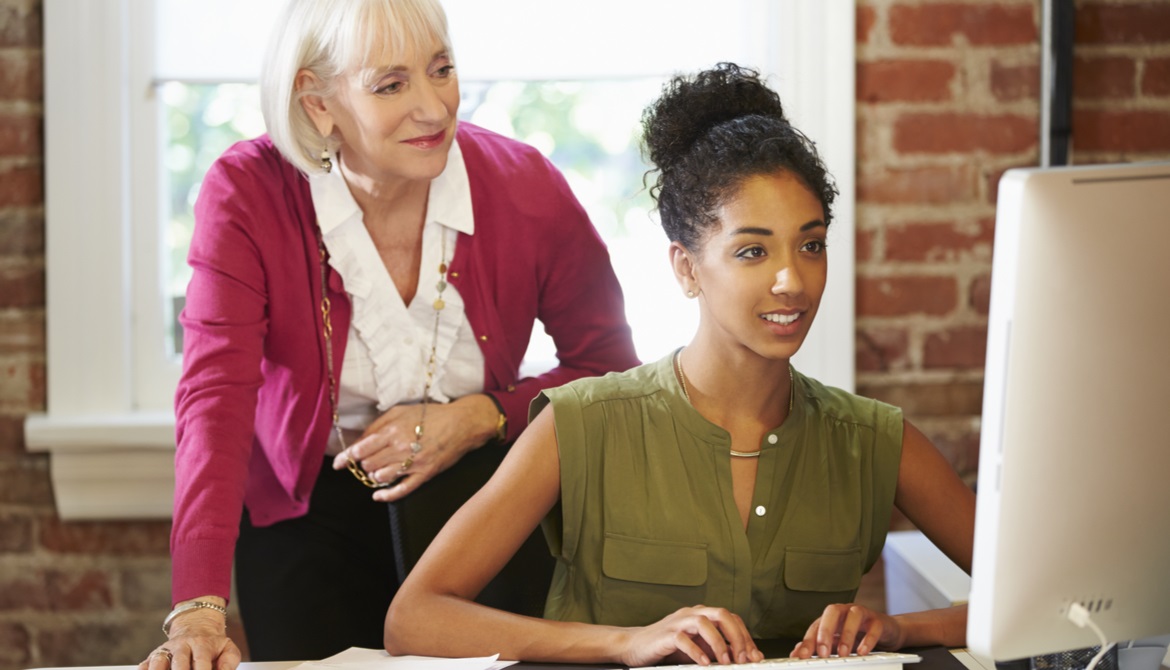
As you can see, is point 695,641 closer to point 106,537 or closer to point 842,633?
point 842,633

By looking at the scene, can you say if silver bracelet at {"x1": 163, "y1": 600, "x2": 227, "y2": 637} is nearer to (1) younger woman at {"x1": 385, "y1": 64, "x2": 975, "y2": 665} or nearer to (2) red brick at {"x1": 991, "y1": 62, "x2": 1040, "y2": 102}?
(1) younger woman at {"x1": 385, "y1": 64, "x2": 975, "y2": 665}

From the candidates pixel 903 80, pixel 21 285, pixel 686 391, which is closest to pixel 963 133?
pixel 903 80

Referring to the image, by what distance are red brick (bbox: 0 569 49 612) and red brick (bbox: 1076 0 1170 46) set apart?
1.91 metres

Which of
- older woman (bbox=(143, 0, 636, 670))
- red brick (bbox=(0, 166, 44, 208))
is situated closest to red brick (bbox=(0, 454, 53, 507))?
red brick (bbox=(0, 166, 44, 208))

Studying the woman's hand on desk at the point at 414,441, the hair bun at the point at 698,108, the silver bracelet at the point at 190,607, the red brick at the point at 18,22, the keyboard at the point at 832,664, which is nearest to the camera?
the keyboard at the point at 832,664

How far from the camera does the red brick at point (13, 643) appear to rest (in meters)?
2.01

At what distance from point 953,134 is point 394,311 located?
0.97 meters

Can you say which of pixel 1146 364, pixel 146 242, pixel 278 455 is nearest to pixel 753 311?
pixel 1146 364

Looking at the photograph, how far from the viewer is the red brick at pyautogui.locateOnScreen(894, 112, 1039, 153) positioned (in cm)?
192

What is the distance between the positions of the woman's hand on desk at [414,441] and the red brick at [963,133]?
2.84 feet

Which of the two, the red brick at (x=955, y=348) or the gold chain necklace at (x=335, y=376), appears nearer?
the gold chain necklace at (x=335, y=376)

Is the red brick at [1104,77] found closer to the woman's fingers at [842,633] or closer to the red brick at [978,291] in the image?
the red brick at [978,291]

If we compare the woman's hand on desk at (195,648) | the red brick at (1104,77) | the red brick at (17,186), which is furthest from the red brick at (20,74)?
the red brick at (1104,77)

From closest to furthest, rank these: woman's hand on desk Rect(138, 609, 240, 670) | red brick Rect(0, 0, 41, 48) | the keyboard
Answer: the keyboard → woman's hand on desk Rect(138, 609, 240, 670) → red brick Rect(0, 0, 41, 48)
